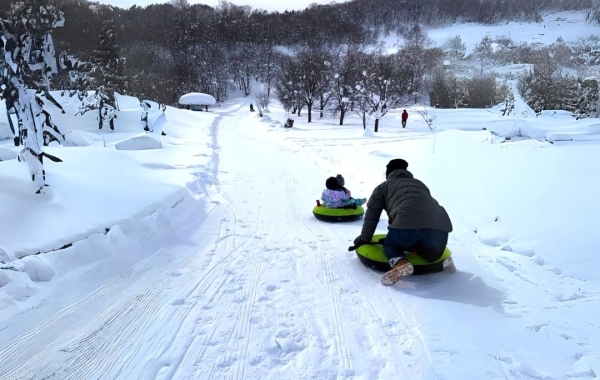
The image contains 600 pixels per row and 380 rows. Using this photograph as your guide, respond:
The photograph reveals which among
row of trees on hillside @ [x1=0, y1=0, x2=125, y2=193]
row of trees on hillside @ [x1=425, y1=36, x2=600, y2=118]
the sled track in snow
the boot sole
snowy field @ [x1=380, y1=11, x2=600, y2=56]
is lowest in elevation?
the sled track in snow

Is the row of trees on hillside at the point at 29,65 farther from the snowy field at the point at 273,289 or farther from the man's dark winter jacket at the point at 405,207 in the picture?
the man's dark winter jacket at the point at 405,207

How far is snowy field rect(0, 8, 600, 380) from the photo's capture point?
277 cm

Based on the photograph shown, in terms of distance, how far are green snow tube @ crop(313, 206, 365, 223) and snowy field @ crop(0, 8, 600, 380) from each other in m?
0.17

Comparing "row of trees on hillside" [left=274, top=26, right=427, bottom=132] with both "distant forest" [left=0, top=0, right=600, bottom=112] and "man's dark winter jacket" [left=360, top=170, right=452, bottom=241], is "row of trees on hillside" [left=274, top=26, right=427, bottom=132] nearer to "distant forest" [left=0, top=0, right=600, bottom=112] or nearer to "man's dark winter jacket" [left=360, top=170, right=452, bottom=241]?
"distant forest" [left=0, top=0, right=600, bottom=112]

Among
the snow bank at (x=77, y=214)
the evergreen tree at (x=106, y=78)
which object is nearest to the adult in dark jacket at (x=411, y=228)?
the snow bank at (x=77, y=214)

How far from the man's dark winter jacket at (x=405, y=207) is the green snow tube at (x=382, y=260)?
0.14 meters

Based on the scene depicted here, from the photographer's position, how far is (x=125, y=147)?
45.6ft

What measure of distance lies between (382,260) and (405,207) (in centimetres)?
68

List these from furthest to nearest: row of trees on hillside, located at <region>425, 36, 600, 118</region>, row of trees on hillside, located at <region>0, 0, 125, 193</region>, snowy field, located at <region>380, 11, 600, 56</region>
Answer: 1. snowy field, located at <region>380, 11, 600, 56</region>
2. row of trees on hillside, located at <region>425, 36, 600, 118</region>
3. row of trees on hillside, located at <region>0, 0, 125, 193</region>

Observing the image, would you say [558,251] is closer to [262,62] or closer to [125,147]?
[125,147]

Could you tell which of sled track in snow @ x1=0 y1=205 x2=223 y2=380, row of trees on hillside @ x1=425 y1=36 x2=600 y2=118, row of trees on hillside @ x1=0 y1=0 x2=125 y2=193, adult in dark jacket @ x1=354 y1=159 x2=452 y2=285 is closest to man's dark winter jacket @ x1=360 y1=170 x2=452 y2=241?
adult in dark jacket @ x1=354 y1=159 x2=452 y2=285

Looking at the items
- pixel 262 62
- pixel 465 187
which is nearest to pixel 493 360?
pixel 465 187

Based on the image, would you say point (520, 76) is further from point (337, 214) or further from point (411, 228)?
point (411, 228)

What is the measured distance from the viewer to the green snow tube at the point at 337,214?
21.8 ft
